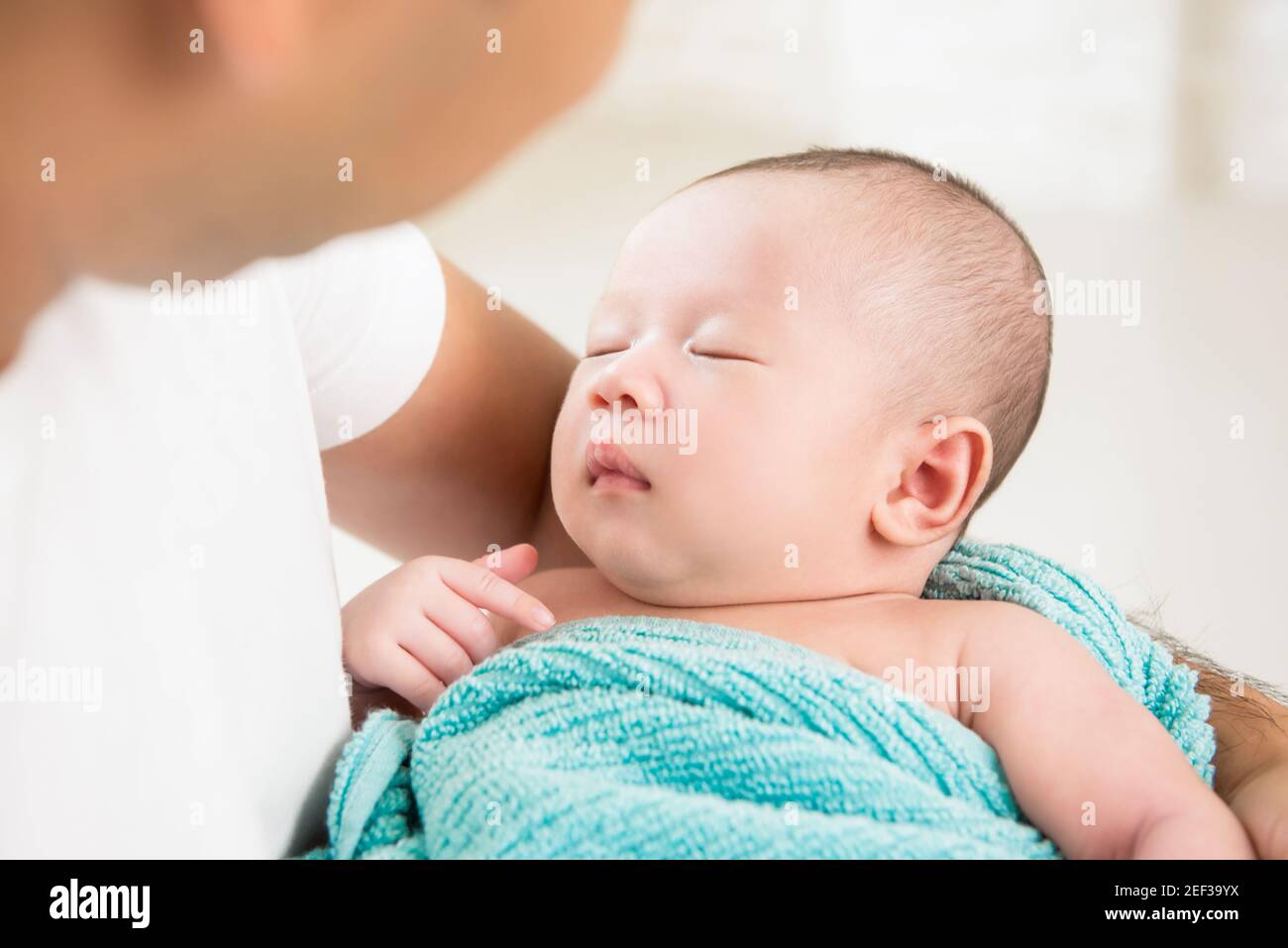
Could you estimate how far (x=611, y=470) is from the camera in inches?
31.9

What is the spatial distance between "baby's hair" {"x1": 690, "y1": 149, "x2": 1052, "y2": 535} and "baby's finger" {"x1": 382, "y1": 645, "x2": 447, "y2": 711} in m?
0.39

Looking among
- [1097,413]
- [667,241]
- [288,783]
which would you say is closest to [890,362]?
[667,241]

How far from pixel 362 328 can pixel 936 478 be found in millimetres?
514

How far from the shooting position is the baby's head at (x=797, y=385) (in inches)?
31.0

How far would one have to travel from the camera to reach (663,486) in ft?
2.55

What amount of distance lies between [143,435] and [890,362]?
52 centimetres

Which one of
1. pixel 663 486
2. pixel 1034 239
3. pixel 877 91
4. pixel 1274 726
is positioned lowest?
pixel 1274 726

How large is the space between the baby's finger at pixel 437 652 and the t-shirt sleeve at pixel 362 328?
295mm

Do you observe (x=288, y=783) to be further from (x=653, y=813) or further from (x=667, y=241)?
(x=667, y=241)
